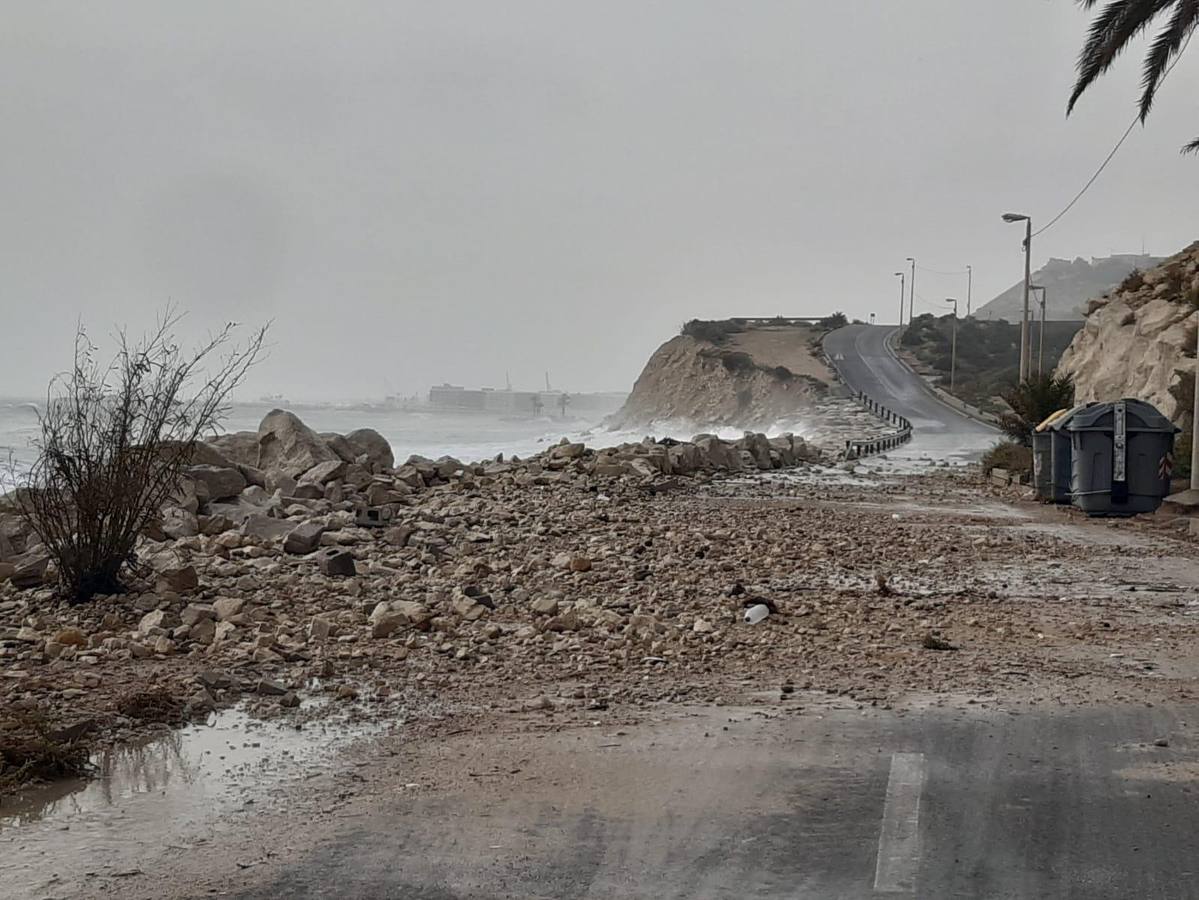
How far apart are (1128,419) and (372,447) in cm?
1316

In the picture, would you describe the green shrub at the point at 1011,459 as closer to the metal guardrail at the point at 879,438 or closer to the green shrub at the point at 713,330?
the metal guardrail at the point at 879,438

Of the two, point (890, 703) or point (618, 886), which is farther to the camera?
point (890, 703)

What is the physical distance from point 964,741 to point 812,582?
5.60 m

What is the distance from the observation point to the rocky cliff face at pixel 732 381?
7569 cm

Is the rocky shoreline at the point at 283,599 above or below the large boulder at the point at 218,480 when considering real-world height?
below

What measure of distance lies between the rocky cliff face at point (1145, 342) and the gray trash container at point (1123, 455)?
7.74 metres

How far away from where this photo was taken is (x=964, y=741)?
20.9 feet

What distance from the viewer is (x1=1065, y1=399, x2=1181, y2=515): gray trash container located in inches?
733

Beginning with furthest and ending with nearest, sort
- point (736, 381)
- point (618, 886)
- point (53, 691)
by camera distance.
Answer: point (736, 381) → point (53, 691) → point (618, 886)

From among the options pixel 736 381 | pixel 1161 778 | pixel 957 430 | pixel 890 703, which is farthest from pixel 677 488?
pixel 736 381

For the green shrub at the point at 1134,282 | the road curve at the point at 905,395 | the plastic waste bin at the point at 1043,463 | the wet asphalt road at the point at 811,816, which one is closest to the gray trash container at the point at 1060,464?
the plastic waste bin at the point at 1043,463

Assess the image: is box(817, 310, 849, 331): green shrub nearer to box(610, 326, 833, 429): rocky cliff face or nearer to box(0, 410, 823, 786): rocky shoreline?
box(610, 326, 833, 429): rocky cliff face

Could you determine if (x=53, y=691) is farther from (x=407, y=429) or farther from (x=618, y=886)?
(x=407, y=429)

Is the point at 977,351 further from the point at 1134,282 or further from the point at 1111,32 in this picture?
the point at 1111,32
